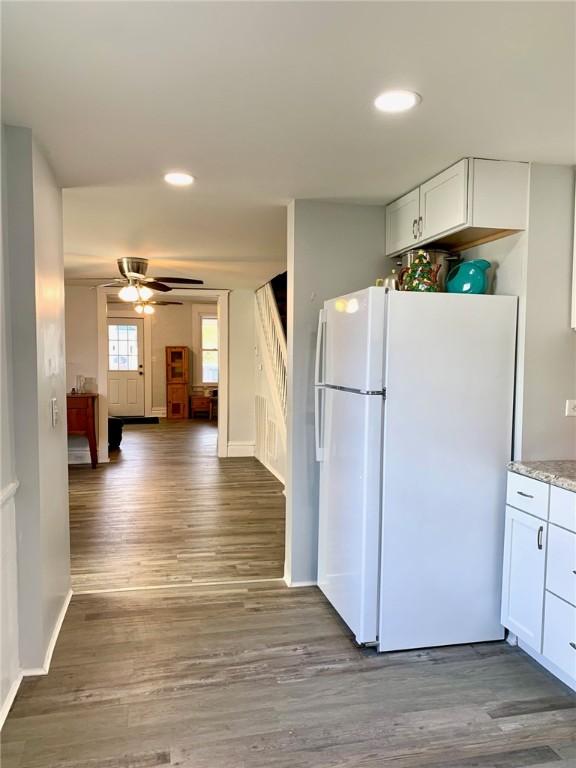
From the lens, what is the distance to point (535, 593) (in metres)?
2.43

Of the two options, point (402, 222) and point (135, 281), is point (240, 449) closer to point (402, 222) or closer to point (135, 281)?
point (135, 281)

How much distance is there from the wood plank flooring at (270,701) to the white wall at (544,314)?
43.5 inches

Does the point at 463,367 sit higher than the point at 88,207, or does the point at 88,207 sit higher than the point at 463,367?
the point at 88,207

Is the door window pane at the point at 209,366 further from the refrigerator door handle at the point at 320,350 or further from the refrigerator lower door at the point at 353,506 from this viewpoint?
the refrigerator lower door at the point at 353,506

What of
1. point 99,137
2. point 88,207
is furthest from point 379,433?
point 88,207

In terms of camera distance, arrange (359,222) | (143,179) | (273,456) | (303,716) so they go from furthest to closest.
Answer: (273,456)
(359,222)
(143,179)
(303,716)

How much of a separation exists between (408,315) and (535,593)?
1366mm

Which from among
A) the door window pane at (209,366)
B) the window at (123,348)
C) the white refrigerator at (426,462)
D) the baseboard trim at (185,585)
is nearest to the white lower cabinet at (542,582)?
the white refrigerator at (426,462)

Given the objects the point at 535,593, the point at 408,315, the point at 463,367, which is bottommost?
the point at 535,593

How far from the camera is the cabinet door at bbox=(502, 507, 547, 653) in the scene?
2404mm

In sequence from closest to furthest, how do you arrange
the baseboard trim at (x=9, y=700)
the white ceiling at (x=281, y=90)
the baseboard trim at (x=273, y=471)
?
the white ceiling at (x=281, y=90) < the baseboard trim at (x=9, y=700) < the baseboard trim at (x=273, y=471)

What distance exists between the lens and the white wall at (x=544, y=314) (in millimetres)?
2629

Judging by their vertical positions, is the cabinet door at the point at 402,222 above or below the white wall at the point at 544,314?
above

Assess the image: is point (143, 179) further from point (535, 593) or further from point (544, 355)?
point (535, 593)
